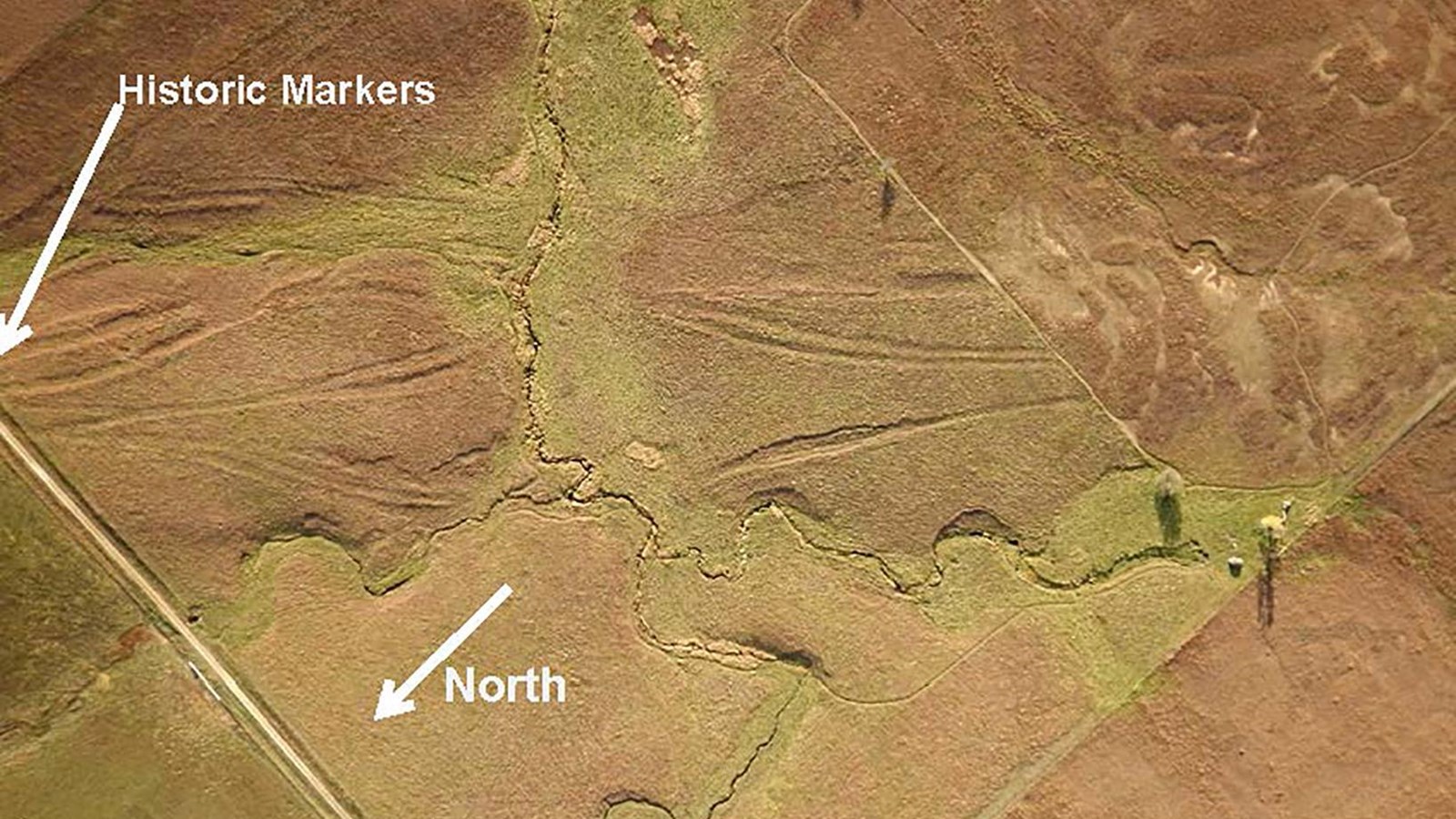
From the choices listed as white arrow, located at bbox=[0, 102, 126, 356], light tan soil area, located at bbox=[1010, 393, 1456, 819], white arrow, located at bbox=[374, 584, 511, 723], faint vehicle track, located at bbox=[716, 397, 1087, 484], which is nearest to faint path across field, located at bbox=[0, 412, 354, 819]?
white arrow, located at bbox=[0, 102, 126, 356]

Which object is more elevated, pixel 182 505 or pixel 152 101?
pixel 152 101

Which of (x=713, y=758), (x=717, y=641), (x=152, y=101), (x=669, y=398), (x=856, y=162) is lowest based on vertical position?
(x=713, y=758)

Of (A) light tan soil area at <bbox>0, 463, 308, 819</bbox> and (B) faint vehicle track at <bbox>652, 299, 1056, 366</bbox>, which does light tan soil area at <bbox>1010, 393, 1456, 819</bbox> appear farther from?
(A) light tan soil area at <bbox>0, 463, 308, 819</bbox>

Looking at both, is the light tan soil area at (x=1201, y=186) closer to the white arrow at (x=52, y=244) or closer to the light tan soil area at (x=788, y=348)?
the light tan soil area at (x=788, y=348)

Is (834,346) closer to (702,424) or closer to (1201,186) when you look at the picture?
(702,424)

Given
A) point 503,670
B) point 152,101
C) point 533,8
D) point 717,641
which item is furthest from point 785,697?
point 152,101

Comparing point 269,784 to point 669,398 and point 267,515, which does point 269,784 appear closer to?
point 267,515

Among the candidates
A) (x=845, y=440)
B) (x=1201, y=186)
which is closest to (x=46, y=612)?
(x=845, y=440)
